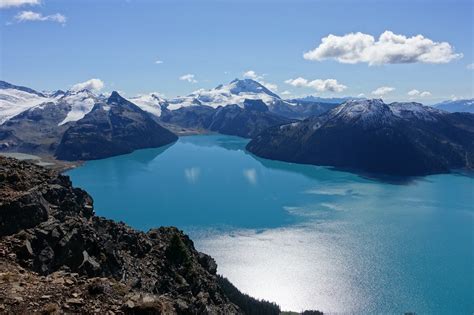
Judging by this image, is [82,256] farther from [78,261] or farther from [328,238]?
[328,238]

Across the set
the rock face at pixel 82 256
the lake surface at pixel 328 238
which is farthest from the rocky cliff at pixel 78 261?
the lake surface at pixel 328 238

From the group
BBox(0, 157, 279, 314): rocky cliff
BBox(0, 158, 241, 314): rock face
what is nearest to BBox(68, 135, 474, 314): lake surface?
BBox(0, 157, 279, 314): rocky cliff

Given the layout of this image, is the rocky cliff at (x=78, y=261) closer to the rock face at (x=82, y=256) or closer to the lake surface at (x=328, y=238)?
the rock face at (x=82, y=256)

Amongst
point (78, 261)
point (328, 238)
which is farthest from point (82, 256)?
point (328, 238)

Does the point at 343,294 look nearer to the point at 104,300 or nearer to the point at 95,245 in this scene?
the point at 95,245

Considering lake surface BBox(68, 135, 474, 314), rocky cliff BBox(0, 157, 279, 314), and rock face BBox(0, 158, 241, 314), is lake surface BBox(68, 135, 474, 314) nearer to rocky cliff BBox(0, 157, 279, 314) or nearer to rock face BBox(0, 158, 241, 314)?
rocky cliff BBox(0, 157, 279, 314)

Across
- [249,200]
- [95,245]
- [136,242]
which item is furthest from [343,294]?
[249,200]

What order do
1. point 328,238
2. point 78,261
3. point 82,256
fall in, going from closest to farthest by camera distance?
1. point 78,261
2. point 82,256
3. point 328,238
